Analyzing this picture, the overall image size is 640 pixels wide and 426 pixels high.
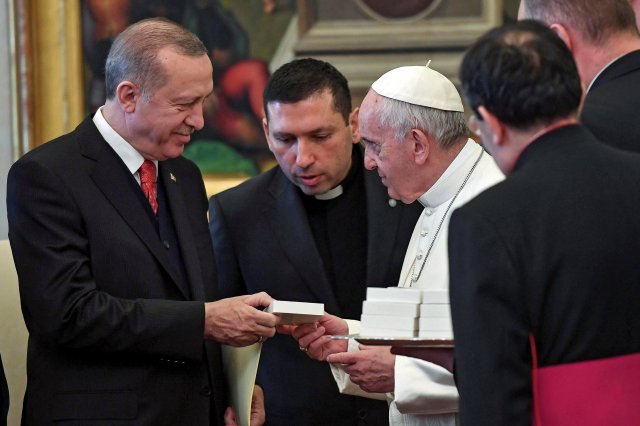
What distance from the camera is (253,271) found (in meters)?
4.03

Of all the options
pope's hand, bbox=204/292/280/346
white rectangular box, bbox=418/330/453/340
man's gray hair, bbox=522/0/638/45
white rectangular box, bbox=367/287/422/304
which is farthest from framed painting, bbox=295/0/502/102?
white rectangular box, bbox=418/330/453/340

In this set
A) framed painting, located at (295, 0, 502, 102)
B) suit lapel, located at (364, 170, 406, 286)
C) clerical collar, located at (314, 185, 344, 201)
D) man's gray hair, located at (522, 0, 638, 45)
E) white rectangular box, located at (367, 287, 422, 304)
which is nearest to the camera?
white rectangular box, located at (367, 287, 422, 304)

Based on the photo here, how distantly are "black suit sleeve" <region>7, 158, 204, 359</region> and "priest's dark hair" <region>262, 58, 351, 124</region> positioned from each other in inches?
39.5

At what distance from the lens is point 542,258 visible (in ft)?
6.79

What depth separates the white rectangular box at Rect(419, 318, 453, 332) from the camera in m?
2.61

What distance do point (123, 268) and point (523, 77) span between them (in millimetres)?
1648

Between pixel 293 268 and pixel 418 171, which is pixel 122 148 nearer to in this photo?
pixel 293 268

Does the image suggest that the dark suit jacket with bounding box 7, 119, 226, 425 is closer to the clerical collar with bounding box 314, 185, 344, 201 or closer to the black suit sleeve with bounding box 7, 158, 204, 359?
the black suit sleeve with bounding box 7, 158, 204, 359

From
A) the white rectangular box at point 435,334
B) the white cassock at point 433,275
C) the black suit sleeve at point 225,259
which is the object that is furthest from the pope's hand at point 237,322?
the white rectangular box at point 435,334

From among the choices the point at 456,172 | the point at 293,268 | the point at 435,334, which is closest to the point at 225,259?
the point at 293,268

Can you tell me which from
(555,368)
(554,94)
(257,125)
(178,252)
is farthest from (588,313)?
(257,125)

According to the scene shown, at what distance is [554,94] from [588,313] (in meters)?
0.42

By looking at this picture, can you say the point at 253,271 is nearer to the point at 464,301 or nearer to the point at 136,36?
the point at 136,36

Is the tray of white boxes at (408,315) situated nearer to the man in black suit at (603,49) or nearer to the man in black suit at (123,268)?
the man in black suit at (603,49)
